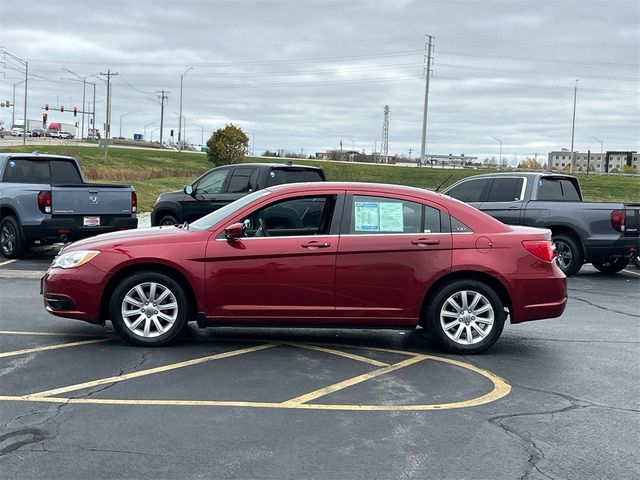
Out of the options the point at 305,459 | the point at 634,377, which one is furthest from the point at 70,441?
the point at 634,377

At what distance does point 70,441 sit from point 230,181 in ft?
36.2

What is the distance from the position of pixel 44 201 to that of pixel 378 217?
7.95m

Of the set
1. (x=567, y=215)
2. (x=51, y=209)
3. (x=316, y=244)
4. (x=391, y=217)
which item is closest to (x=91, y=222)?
(x=51, y=209)

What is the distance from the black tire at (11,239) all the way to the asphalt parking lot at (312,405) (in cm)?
521

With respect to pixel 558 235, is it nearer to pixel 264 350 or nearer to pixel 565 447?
pixel 264 350

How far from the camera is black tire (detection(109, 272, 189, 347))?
7.02 m

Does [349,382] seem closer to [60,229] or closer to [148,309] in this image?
[148,309]

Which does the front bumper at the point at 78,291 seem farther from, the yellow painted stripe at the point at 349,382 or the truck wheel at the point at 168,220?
the truck wheel at the point at 168,220

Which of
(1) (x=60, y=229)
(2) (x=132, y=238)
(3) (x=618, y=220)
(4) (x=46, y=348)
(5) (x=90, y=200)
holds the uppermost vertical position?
(3) (x=618, y=220)

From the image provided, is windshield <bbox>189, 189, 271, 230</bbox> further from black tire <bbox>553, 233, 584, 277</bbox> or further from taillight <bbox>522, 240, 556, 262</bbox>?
black tire <bbox>553, 233, 584, 277</bbox>

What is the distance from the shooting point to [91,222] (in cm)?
1320

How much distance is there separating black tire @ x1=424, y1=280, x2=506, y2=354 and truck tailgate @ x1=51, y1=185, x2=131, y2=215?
8.09 meters

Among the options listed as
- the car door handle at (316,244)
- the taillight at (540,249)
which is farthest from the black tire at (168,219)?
the taillight at (540,249)

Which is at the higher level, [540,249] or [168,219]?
[540,249]
